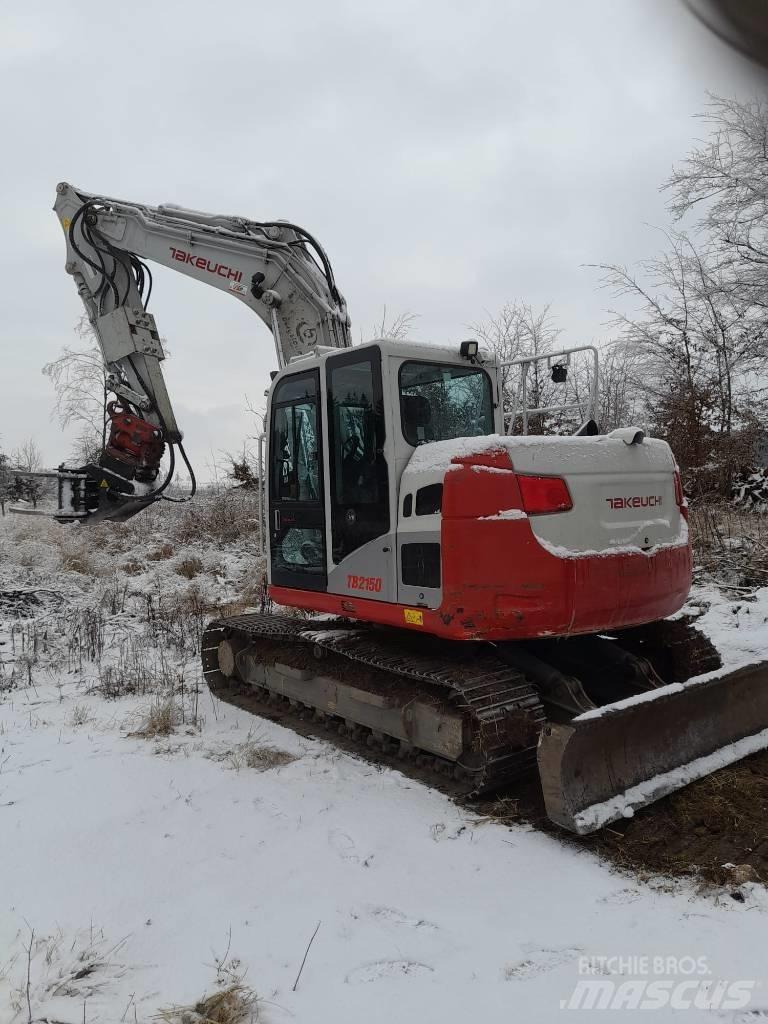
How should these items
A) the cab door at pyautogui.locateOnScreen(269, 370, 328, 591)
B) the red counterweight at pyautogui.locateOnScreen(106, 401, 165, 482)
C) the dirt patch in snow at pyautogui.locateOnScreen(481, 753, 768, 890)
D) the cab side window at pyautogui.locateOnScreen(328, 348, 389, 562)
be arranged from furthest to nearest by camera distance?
1. the red counterweight at pyautogui.locateOnScreen(106, 401, 165, 482)
2. the cab door at pyautogui.locateOnScreen(269, 370, 328, 591)
3. the cab side window at pyautogui.locateOnScreen(328, 348, 389, 562)
4. the dirt patch in snow at pyautogui.locateOnScreen(481, 753, 768, 890)

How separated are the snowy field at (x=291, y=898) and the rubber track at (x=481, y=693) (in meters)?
0.34

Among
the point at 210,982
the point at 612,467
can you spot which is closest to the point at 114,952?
the point at 210,982

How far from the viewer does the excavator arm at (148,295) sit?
22.2 ft

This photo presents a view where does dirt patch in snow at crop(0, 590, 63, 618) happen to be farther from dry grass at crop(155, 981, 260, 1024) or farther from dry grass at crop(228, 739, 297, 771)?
dry grass at crop(155, 981, 260, 1024)

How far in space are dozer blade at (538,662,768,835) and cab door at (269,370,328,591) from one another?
2074 mm

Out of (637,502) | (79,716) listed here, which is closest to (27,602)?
(79,716)

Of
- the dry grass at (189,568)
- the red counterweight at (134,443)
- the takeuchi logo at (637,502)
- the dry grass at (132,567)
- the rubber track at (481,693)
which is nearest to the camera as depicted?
the rubber track at (481,693)

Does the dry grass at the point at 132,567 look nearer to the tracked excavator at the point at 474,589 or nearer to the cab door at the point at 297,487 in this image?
the tracked excavator at the point at 474,589

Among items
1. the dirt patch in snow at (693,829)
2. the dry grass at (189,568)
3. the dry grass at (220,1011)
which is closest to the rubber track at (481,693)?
the dirt patch in snow at (693,829)

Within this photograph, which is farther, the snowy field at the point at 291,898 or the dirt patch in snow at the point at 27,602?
the dirt patch in snow at the point at 27,602

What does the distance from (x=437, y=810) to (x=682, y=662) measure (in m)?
2.17

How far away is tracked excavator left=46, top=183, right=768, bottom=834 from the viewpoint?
420 cm

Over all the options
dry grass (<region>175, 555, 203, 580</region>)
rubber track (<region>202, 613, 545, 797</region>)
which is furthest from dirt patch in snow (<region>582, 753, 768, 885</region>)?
dry grass (<region>175, 555, 203, 580</region>)

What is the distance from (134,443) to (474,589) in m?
4.12
